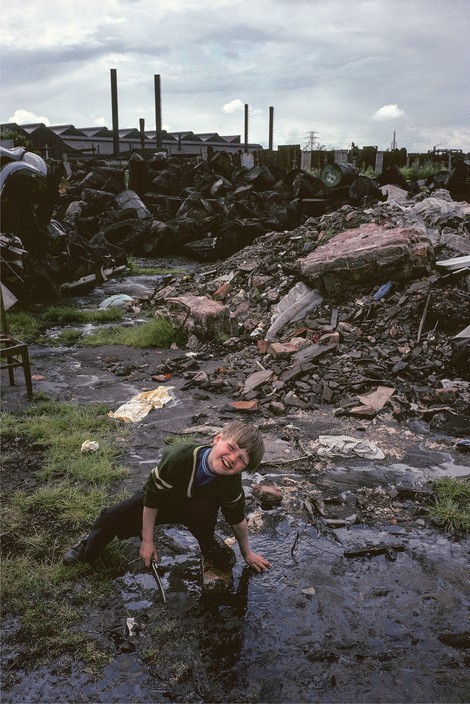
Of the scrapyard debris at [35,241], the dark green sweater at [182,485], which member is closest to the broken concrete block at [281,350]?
the dark green sweater at [182,485]

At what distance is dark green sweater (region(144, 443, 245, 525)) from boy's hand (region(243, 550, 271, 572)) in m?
0.40

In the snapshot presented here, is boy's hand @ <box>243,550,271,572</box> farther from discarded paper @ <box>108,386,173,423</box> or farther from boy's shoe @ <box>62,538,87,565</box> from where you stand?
discarded paper @ <box>108,386,173,423</box>

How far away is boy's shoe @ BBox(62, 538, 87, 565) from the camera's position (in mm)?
2705

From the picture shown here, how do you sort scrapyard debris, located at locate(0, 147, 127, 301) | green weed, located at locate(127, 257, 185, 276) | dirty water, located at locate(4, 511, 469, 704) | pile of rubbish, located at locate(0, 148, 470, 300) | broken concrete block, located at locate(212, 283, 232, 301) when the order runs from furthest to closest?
1. green weed, located at locate(127, 257, 185, 276)
2. broken concrete block, located at locate(212, 283, 232, 301)
3. pile of rubbish, located at locate(0, 148, 470, 300)
4. scrapyard debris, located at locate(0, 147, 127, 301)
5. dirty water, located at locate(4, 511, 469, 704)

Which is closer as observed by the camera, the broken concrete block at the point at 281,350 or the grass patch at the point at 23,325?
the broken concrete block at the point at 281,350

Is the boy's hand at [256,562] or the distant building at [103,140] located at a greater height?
the distant building at [103,140]

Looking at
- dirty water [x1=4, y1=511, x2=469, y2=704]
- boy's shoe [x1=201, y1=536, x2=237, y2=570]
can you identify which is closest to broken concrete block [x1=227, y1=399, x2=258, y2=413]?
dirty water [x1=4, y1=511, x2=469, y2=704]

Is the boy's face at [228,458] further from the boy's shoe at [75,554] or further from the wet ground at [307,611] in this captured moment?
the boy's shoe at [75,554]

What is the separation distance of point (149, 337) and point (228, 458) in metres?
5.04

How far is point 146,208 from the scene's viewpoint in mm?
15836

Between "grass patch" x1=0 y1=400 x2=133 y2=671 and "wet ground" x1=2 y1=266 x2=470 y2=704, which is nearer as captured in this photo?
"wet ground" x1=2 y1=266 x2=470 y2=704

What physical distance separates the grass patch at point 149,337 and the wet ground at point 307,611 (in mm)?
3105

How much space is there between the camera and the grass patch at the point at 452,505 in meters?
3.22

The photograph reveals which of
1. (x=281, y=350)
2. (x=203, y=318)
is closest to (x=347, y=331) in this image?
(x=281, y=350)
